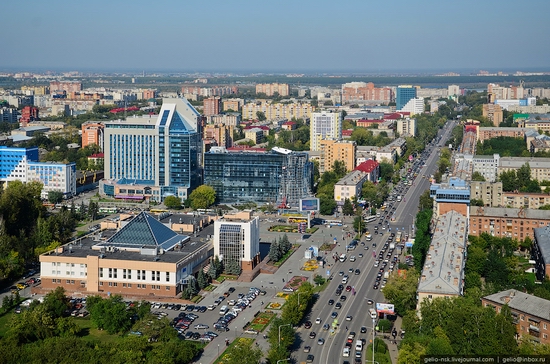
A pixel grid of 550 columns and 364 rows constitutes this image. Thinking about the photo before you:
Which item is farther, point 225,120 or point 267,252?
point 225,120

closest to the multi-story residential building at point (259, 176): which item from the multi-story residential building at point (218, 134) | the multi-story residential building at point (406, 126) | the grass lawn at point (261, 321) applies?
the multi-story residential building at point (218, 134)

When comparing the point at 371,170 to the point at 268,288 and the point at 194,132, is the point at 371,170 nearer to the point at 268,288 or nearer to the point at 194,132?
the point at 194,132

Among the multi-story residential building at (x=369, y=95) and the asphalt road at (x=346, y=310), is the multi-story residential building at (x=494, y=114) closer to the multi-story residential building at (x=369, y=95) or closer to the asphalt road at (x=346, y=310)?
the multi-story residential building at (x=369, y=95)

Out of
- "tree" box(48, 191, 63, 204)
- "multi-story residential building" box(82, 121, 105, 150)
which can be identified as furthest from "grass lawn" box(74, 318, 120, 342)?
"multi-story residential building" box(82, 121, 105, 150)

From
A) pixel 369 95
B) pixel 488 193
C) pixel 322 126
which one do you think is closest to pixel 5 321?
pixel 488 193

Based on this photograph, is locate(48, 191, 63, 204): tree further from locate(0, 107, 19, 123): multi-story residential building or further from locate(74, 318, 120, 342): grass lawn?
locate(0, 107, 19, 123): multi-story residential building

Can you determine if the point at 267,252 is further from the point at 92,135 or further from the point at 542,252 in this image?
the point at 92,135
